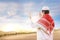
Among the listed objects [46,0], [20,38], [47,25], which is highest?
[46,0]

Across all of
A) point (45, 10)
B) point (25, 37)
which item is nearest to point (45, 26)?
point (45, 10)

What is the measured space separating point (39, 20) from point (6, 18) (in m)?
0.52

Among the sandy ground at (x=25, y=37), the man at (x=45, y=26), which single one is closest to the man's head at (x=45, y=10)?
the man at (x=45, y=26)

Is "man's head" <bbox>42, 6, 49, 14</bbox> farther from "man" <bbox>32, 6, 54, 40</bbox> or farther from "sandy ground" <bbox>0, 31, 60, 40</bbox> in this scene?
"sandy ground" <bbox>0, 31, 60, 40</bbox>

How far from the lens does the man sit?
2.87 meters

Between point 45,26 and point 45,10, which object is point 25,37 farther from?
point 45,10

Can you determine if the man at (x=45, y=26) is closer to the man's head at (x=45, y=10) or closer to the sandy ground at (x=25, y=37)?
the man's head at (x=45, y=10)

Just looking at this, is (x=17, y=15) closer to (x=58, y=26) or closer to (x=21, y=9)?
(x=21, y=9)

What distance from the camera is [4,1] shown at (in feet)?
10.1

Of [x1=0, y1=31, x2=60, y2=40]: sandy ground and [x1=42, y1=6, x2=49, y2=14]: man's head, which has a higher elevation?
[x1=42, y1=6, x2=49, y2=14]: man's head

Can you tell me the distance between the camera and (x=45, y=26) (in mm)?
2881

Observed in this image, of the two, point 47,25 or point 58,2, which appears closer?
point 47,25

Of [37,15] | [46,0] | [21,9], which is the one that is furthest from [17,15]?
[46,0]

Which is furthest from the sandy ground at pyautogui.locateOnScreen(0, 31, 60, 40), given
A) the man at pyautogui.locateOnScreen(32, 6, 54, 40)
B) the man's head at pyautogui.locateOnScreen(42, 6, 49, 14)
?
the man's head at pyautogui.locateOnScreen(42, 6, 49, 14)
